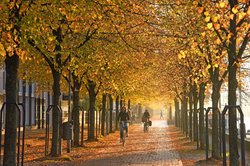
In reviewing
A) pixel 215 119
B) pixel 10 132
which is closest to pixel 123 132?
pixel 215 119

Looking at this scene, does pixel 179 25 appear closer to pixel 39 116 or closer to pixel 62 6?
pixel 62 6

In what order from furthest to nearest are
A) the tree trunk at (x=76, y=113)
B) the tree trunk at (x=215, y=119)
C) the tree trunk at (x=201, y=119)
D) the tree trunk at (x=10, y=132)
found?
the tree trunk at (x=76, y=113), the tree trunk at (x=201, y=119), the tree trunk at (x=215, y=119), the tree trunk at (x=10, y=132)

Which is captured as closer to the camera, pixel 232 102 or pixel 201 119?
pixel 232 102

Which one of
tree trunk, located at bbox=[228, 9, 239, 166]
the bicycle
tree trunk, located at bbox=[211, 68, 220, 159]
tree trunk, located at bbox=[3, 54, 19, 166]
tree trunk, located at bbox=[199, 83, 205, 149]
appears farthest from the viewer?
the bicycle

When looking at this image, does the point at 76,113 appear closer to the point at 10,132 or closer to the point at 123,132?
the point at 123,132

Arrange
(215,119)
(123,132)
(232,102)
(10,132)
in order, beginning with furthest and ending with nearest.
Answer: (123,132), (215,119), (10,132), (232,102)

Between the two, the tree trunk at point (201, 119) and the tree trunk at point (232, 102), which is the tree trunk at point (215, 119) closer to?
the tree trunk at point (201, 119)

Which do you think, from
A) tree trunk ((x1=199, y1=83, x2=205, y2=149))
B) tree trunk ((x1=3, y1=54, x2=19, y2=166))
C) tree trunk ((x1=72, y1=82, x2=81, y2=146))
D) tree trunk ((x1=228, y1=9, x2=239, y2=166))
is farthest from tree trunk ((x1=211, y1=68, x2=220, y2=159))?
tree trunk ((x1=3, y1=54, x2=19, y2=166))

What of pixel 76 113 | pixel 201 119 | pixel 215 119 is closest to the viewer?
pixel 215 119

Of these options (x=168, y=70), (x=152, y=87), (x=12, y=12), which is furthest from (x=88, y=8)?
(x=152, y=87)

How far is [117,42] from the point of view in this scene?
16.7 metres

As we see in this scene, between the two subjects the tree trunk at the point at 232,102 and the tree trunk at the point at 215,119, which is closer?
the tree trunk at the point at 232,102

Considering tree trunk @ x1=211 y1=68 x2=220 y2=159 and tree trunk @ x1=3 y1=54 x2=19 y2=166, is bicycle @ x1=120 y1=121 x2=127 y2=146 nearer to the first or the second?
tree trunk @ x1=211 y1=68 x2=220 y2=159

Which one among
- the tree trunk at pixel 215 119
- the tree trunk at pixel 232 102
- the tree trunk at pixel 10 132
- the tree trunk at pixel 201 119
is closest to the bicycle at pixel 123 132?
the tree trunk at pixel 201 119
